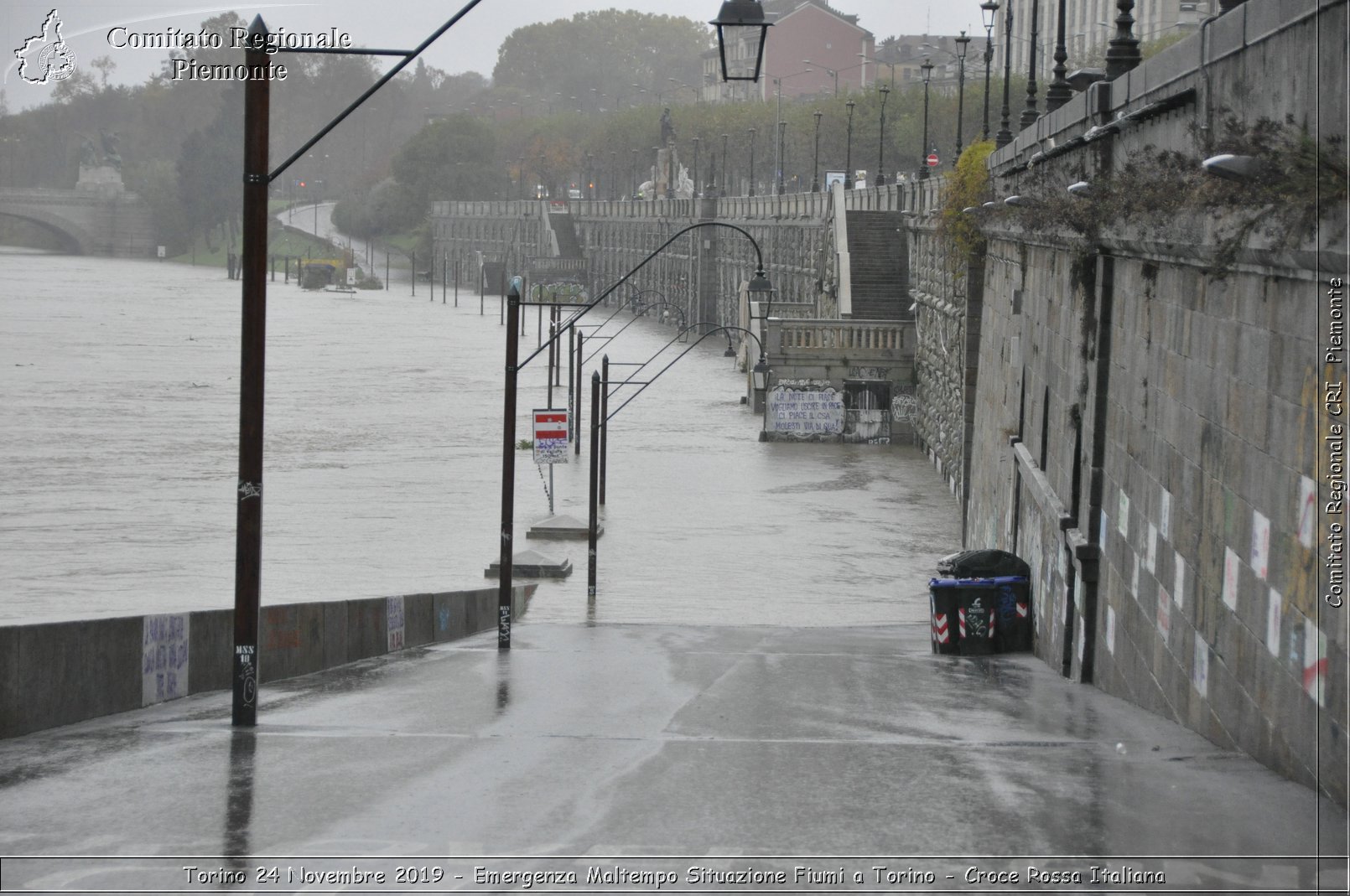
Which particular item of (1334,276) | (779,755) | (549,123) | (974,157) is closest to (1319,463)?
(1334,276)

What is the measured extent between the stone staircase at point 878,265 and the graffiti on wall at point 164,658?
46858 millimetres

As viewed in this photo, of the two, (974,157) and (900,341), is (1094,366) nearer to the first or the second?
(974,157)

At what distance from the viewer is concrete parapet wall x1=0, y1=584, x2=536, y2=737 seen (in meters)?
12.0

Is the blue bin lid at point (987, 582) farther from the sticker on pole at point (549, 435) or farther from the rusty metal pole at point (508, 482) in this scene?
the sticker on pole at point (549, 435)

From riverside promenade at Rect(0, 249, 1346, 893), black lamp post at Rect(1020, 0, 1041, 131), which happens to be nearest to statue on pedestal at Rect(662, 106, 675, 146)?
riverside promenade at Rect(0, 249, 1346, 893)

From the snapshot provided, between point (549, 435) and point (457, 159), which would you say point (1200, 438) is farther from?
point (457, 159)

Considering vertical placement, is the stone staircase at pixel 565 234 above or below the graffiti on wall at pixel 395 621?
above

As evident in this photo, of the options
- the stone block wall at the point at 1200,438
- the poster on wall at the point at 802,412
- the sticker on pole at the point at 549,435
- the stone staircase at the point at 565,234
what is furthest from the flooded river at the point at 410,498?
the stone staircase at the point at 565,234

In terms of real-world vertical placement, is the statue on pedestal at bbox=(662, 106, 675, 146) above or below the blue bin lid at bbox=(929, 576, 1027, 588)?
above

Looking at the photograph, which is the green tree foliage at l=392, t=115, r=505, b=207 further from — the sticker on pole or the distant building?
the sticker on pole

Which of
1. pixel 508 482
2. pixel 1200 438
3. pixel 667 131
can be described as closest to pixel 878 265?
pixel 508 482

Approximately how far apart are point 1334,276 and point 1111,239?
23.0ft

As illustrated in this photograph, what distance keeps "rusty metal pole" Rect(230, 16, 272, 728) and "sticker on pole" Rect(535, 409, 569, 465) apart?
22.5 meters

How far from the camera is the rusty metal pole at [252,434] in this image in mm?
12078
